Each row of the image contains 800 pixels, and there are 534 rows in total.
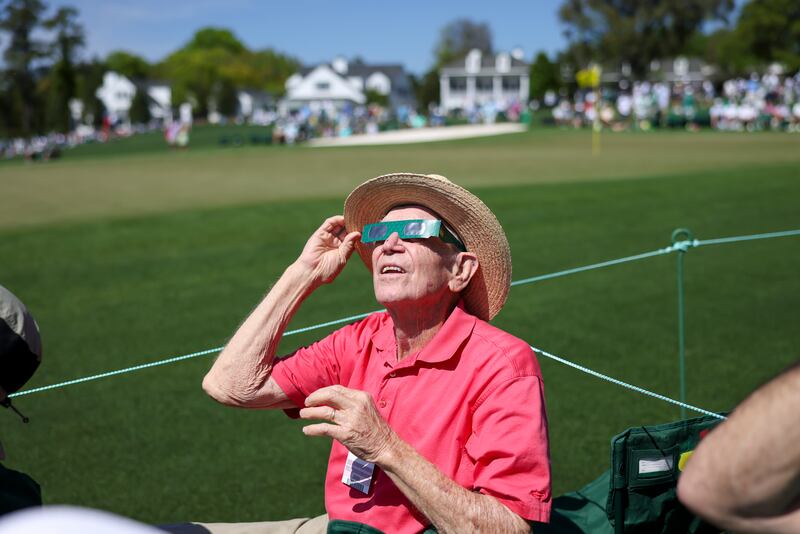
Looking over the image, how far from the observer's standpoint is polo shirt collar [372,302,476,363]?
259cm

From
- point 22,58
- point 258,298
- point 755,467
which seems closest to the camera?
point 755,467

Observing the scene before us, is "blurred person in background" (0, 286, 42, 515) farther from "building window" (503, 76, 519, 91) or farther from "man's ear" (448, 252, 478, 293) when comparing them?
"building window" (503, 76, 519, 91)

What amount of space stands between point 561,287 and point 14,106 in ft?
258

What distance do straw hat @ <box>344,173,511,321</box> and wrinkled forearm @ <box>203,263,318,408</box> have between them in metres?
0.49

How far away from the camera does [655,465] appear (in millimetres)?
2648

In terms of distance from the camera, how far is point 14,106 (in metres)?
77.2

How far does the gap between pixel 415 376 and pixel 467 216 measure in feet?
1.82

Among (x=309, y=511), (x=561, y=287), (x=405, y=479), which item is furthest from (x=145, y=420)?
(x=561, y=287)

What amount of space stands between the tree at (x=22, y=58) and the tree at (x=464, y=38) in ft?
239

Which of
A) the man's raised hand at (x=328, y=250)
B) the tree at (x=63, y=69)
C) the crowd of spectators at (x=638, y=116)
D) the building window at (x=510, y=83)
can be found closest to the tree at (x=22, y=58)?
the tree at (x=63, y=69)

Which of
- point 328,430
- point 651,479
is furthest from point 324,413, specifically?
point 651,479

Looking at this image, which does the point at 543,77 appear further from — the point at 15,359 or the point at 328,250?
the point at 15,359

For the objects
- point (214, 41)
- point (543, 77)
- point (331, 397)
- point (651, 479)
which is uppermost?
point (214, 41)

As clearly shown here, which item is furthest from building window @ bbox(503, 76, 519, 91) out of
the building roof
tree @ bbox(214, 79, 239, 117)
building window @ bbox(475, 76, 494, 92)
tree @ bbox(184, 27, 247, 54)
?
tree @ bbox(184, 27, 247, 54)
